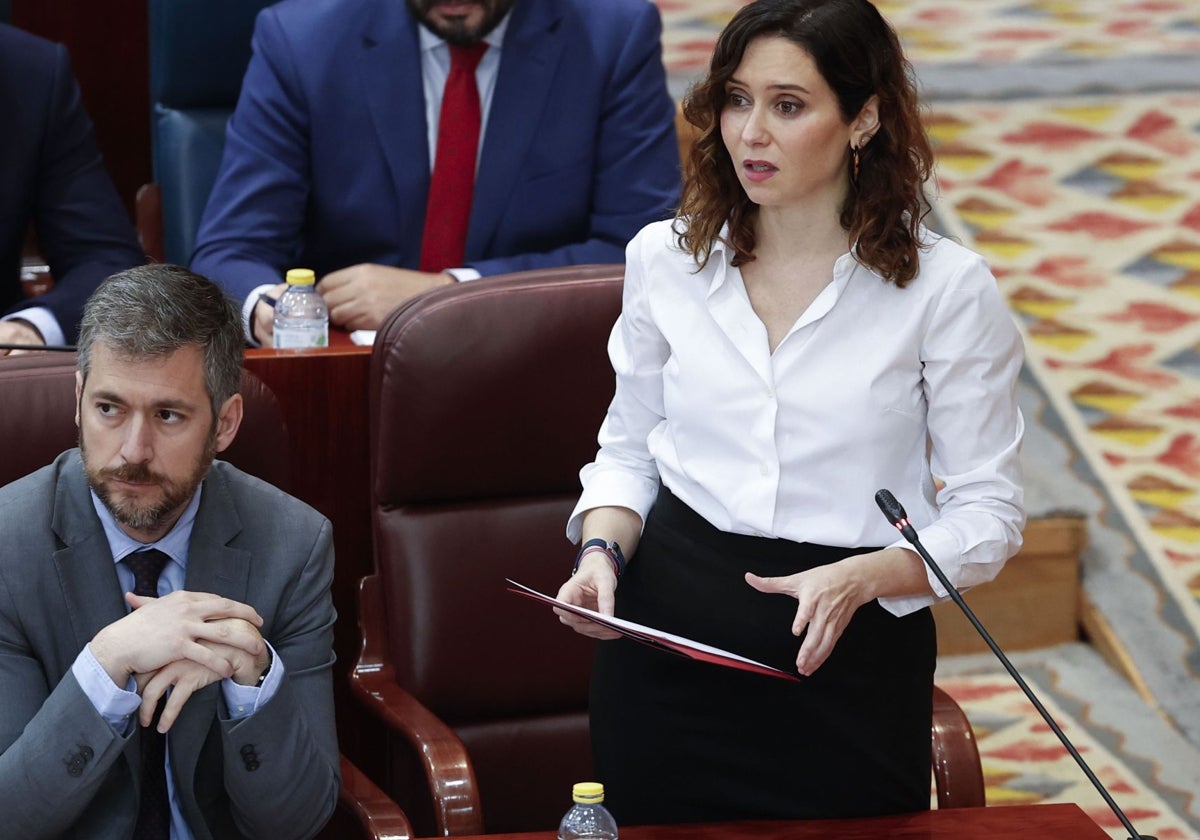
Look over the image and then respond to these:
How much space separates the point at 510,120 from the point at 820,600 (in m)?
1.03

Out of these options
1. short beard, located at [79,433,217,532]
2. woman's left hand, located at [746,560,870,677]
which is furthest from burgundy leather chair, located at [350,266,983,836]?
woman's left hand, located at [746,560,870,677]

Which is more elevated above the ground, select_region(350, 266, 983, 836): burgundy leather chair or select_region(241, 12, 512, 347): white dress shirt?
select_region(241, 12, 512, 347): white dress shirt

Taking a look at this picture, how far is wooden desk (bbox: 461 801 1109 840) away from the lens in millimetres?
1128

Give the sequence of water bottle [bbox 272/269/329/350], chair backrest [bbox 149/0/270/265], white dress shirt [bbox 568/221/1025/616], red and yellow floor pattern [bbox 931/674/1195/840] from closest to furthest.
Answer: white dress shirt [bbox 568/221/1025/616], water bottle [bbox 272/269/329/350], red and yellow floor pattern [bbox 931/674/1195/840], chair backrest [bbox 149/0/270/265]

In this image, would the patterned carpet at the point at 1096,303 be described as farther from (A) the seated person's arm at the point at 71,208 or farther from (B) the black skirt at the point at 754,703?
(A) the seated person's arm at the point at 71,208

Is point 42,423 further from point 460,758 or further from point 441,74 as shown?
point 441,74

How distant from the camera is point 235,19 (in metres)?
2.27

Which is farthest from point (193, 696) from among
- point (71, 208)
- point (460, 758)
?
point (71, 208)

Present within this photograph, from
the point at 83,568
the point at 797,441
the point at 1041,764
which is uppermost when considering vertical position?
the point at 797,441

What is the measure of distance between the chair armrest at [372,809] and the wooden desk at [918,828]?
0.16 m

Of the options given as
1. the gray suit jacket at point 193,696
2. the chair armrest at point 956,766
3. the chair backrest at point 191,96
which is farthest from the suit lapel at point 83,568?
the chair backrest at point 191,96

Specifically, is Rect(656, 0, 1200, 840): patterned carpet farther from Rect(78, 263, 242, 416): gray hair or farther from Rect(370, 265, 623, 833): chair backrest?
Rect(78, 263, 242, 416): gray hair

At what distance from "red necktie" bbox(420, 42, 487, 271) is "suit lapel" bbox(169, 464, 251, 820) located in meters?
0.79

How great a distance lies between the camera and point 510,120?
201 centimetres
